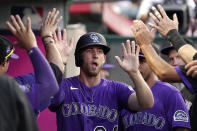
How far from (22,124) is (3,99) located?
0.60 ft

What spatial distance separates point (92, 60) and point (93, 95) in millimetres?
370

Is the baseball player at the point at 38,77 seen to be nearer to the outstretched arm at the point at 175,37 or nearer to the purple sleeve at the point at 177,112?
the outstretched arm at the point at 175,37

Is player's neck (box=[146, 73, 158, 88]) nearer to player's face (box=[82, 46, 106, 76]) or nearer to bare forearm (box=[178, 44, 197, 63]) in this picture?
player's face (box=[82, 46, 106, 76])

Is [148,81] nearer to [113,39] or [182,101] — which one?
[182,101]

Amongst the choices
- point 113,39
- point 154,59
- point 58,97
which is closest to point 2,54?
point 58,97

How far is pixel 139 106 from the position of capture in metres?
4.43

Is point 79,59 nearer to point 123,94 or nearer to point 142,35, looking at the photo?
point 123,94

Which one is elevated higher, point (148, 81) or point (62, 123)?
point (148, 81)

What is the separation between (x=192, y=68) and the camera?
372 cm

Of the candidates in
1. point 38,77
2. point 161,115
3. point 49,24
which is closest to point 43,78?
point 38,77

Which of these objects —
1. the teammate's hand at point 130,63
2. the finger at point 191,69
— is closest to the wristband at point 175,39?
the finger at point 191,69

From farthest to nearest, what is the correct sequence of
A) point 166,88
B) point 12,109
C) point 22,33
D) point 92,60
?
point 166,88
point 92,60
point 22,33
point 12,109

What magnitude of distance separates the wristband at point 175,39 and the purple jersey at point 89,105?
2.74 ft

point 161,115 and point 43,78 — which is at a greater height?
point 43,78
